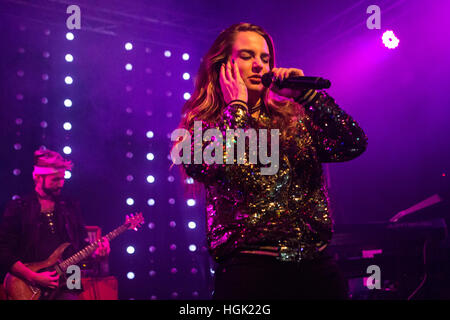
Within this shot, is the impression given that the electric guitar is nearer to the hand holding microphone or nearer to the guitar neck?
the guitar neck

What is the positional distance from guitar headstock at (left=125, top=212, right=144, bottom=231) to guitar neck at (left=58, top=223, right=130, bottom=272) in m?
0.05

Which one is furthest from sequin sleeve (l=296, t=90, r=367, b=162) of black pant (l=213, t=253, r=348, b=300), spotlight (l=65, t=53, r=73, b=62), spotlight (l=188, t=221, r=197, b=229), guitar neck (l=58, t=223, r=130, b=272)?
spotlight (l=65, t=53, r=73, b=62)

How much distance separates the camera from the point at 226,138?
4.16 ft

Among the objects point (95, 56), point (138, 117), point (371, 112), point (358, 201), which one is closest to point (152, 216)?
point (138, 117)

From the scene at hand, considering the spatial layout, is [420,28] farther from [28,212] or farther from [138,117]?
[28,212]

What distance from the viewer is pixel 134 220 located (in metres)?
4.16

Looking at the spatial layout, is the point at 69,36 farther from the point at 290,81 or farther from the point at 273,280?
the point at 273,280

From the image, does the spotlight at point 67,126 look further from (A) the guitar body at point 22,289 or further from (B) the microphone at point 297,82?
(B) the microphone at point 297,82

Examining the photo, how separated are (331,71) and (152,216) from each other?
2.67 meters

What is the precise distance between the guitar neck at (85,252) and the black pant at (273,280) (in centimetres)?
292

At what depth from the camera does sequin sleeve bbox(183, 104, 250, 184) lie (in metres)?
1.25

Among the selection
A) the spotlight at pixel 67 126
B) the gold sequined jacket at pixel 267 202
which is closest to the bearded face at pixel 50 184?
the spotlight at pixel 67 126

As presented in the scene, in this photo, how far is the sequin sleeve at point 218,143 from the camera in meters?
1.25
